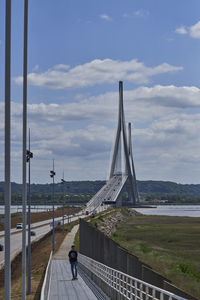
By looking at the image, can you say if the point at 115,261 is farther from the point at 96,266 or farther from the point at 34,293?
the point at 34,293

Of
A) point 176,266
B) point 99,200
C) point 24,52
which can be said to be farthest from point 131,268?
point 99,200

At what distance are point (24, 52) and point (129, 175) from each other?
144m

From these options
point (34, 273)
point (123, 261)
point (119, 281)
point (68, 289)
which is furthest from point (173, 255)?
point (119, 281)

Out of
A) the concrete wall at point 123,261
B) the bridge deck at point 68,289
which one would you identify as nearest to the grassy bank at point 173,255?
the concrete wall at point 123,261

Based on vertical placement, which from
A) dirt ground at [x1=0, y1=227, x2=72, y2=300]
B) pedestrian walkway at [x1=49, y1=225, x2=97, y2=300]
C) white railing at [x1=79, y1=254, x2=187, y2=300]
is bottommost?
dirt ground at [x1=0, y1=227, x2=72, y2=300]

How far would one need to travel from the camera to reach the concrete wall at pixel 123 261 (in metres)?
15.6

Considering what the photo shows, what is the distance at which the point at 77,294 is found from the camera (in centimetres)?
2419

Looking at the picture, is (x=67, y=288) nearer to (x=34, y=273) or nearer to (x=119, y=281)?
(x=119, y=281)

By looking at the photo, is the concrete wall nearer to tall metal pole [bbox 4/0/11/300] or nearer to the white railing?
the white railing

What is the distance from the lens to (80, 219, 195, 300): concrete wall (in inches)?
613

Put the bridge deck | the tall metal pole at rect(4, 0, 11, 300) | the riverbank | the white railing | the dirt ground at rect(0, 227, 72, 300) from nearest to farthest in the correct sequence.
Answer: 1. the tall metal pole at rect(4, 0, 11, 300)
2. the white railing
3. the bridge deck
4. the riverbank
5. the dirt ground at rect(0, 227, 72, 300)

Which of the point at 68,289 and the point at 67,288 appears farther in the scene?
the point at 67,288

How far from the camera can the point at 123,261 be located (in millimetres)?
22594

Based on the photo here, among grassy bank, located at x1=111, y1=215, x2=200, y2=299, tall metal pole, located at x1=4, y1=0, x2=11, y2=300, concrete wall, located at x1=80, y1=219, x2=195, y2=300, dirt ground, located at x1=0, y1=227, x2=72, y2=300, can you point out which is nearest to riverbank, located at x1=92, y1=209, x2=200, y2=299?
grassy bank, located at x1=111, y1=215, x2=200, y2=299
